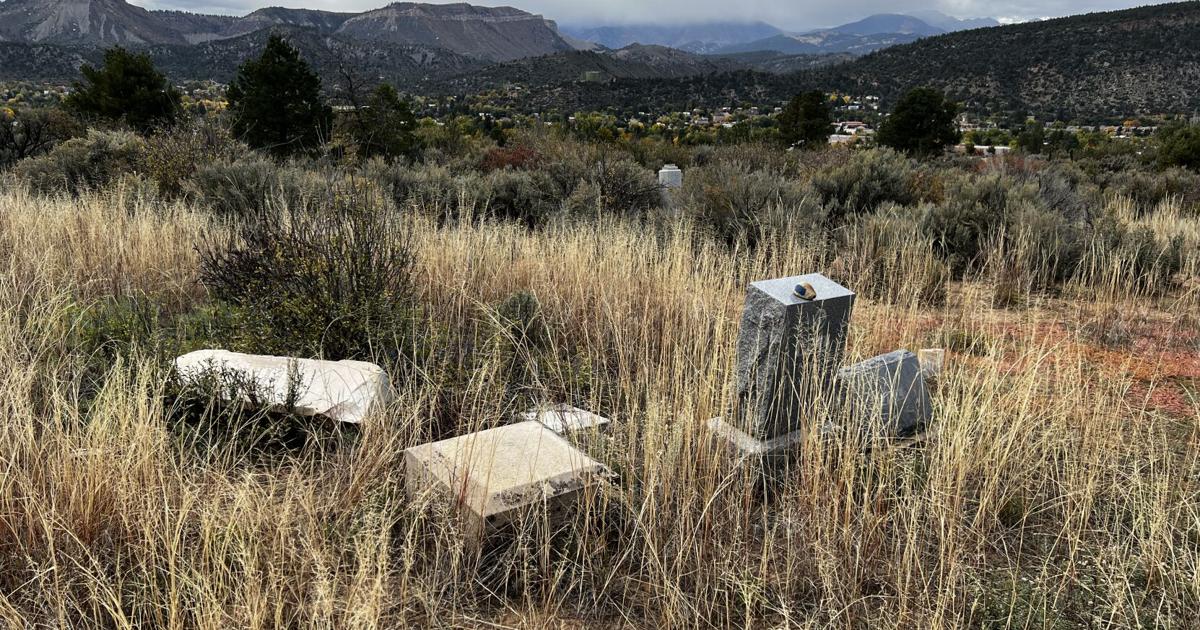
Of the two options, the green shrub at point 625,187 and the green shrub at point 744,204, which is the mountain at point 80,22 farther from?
the green shrub at point 744,204

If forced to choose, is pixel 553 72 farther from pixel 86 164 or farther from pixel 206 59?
pixel 86 164

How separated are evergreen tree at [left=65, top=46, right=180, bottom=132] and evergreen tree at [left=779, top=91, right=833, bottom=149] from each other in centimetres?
1779

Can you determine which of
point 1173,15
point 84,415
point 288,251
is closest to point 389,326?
point 288,251

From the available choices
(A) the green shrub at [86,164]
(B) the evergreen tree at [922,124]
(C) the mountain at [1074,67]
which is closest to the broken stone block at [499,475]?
(A) the green shrub at [86,164]

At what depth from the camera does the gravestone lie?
9.94 feet

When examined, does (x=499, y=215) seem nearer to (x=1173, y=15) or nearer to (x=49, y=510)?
(x=49, y=510)

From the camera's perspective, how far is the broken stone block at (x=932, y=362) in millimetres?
4078

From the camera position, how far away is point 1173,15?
2243 inches

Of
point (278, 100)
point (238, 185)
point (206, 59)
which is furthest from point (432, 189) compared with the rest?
point (206, 59)

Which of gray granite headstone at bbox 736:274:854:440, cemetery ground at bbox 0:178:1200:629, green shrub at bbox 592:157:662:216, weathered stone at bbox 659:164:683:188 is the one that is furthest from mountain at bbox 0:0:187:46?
gray granite headstone at bbox 736:274:854:440

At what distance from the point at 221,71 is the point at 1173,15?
9855cm

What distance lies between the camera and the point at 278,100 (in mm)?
17109

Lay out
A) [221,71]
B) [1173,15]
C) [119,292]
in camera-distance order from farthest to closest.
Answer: [221,71] < [1173,15] < [119,292]

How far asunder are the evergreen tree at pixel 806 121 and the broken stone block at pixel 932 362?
1995cm
